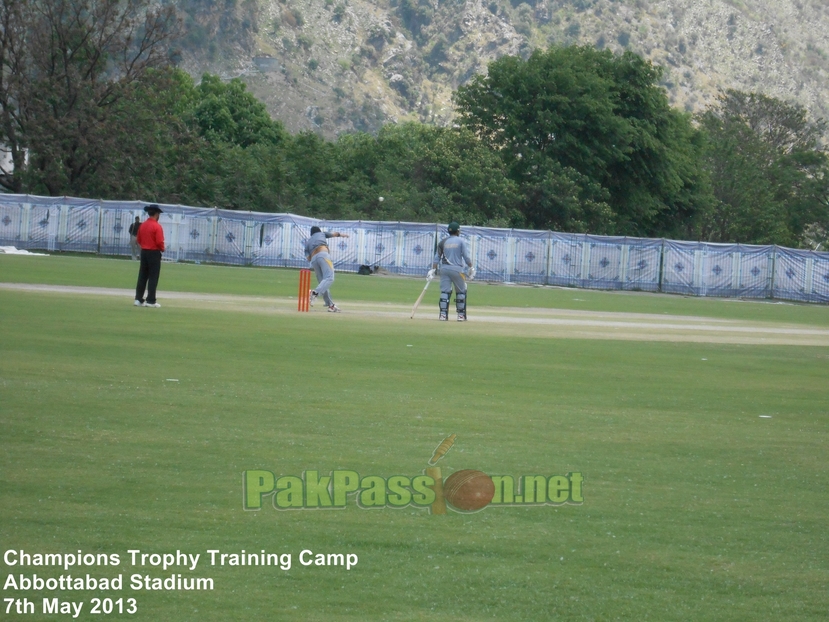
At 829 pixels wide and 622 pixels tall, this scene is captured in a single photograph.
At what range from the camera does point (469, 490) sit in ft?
25.7

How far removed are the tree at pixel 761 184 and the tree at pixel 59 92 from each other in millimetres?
41388

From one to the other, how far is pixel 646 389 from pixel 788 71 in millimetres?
181732

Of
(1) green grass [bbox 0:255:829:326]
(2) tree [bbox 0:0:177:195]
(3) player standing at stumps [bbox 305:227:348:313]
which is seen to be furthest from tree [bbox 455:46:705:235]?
(3) player standing at stumps [bbox 305:227:348:313]

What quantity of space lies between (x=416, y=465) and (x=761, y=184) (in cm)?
8540

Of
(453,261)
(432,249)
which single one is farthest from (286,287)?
(432,249)

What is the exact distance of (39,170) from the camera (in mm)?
63938

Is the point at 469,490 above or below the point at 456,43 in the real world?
below

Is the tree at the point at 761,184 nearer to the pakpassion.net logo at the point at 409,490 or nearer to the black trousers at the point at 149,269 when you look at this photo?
the black trousers at the point at 149,269

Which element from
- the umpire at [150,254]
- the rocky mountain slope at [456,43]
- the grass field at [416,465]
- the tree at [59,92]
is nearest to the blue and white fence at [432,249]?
the tree at [59,92]

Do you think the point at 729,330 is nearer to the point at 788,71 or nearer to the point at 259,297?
the point at 259,297

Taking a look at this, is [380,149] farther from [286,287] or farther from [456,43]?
[456,43]

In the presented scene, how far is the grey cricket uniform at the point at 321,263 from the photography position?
24.8 m

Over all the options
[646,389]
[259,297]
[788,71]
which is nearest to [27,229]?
[259,297]

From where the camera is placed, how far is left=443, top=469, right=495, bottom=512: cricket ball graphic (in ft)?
24.6
